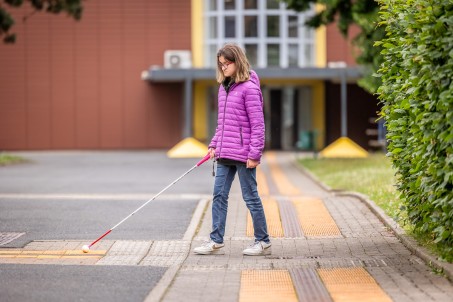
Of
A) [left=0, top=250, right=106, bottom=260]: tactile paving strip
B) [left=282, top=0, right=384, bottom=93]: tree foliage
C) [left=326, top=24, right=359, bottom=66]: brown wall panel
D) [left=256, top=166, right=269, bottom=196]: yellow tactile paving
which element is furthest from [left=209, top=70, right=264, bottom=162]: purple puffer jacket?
[left=326, top=24, right=359, bottom=66]: brown wall panel

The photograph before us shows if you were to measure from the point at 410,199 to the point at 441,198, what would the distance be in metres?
1.68

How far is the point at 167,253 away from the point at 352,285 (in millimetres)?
2515

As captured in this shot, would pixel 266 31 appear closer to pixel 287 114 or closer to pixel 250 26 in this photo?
pixel 250 26

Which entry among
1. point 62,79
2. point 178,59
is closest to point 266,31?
point 178,59

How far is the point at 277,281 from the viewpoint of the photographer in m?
7.80

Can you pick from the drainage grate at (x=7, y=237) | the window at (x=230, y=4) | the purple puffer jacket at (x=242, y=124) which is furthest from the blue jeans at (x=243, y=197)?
the window at (x=230, y=4)

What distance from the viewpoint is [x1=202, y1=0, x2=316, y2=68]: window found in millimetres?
37875

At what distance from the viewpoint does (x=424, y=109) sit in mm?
8297

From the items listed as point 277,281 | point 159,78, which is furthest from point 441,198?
point 159,78

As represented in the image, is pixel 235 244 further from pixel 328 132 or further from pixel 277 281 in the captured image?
pixel 328 132

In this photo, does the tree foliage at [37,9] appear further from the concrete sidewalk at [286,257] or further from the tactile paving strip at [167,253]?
the tactile paving strip at [167,253]

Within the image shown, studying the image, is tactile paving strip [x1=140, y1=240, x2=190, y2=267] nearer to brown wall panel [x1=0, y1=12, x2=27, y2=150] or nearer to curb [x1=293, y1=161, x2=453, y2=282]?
curb [x1=293, y1=161, x2=453, y2=282]

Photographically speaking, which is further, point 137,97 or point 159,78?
point 137,97

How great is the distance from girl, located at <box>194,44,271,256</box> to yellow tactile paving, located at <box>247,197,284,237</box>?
1381 millimetres
